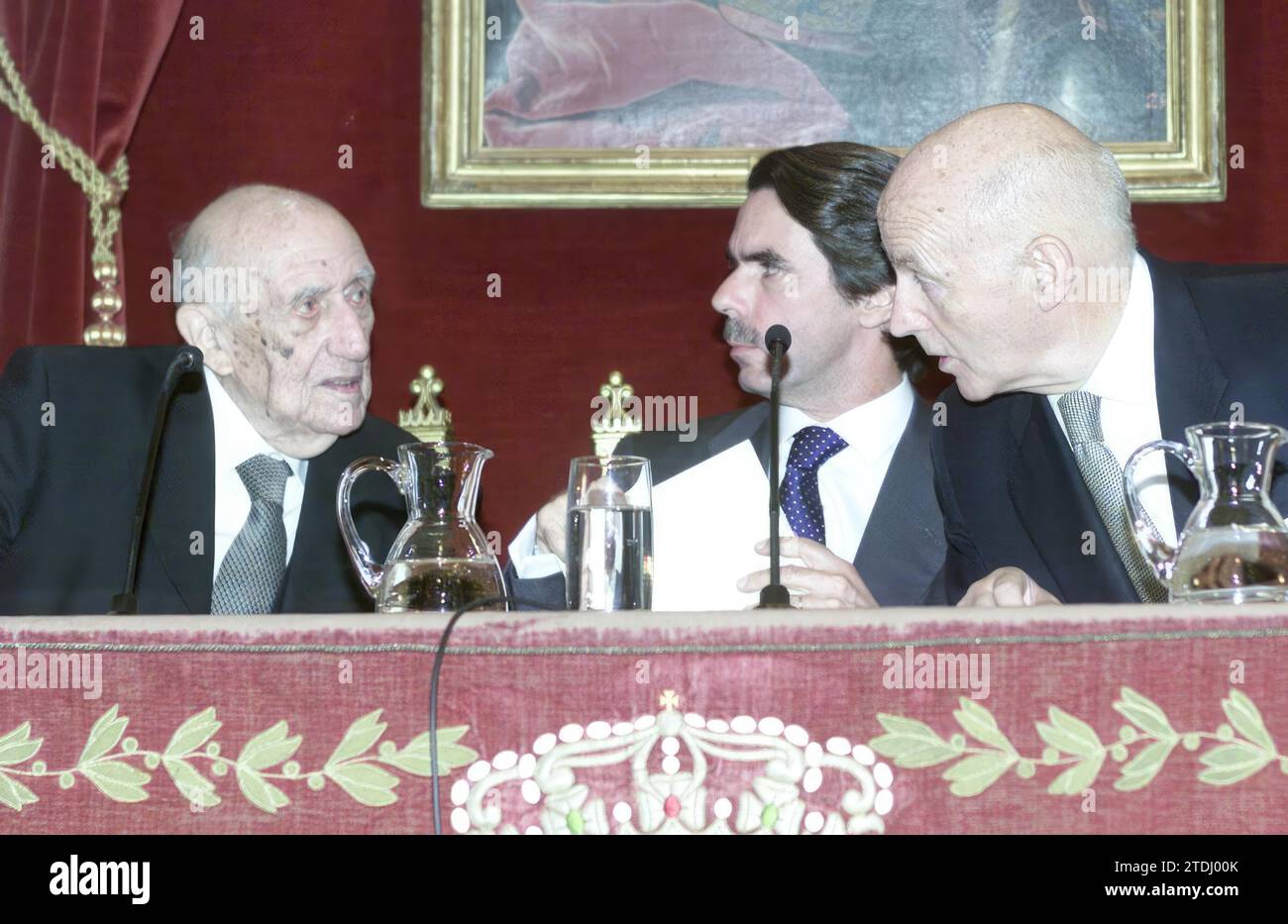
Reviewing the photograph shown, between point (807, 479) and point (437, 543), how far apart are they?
3.31 feet

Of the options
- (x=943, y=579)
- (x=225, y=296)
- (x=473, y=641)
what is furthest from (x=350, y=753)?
(x=225, y=296)

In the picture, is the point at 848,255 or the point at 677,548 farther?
the point at 848,255

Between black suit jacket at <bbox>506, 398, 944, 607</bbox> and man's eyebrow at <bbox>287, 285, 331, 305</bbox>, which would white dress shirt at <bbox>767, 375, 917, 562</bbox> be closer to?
black suit jacket at <bbox>506, 398, 944, 607</bbox>

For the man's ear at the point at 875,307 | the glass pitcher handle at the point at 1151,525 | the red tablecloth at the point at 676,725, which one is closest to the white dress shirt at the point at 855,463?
the man's ear at the point at 875,307

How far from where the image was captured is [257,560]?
2.43 m

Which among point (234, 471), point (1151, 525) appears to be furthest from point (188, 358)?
point (1151, 525)

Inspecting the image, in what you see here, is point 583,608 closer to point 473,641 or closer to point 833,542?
point 473,641

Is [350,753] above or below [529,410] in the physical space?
below

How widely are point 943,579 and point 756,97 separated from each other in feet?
3.71

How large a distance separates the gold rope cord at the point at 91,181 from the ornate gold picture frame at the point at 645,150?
0.60m

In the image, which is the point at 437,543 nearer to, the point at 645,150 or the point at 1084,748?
the point at 1084,748

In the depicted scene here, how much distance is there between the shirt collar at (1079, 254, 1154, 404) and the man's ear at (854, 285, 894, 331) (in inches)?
27.5

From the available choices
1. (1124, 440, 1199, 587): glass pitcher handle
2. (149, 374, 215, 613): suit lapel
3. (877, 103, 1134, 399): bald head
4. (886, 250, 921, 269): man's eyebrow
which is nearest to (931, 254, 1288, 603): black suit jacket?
(877, 103, 1134, 399): bald head

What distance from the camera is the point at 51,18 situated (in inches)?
118
